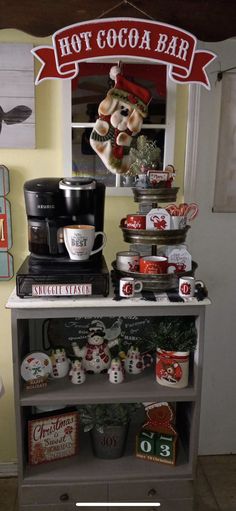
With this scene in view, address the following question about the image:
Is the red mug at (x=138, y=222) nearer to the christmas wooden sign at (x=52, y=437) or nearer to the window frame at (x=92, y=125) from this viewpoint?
the window frame at (x=92, y=125)

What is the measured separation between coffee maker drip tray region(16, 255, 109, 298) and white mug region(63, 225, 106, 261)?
→ 0.10ft

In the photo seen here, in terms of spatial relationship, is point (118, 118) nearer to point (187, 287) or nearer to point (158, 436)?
point (187, 287)

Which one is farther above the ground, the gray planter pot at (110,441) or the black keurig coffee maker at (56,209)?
the black keurig coffee maker at (56,209)

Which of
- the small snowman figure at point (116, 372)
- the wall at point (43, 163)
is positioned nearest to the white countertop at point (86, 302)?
the small snowman figure at point (116, 372)

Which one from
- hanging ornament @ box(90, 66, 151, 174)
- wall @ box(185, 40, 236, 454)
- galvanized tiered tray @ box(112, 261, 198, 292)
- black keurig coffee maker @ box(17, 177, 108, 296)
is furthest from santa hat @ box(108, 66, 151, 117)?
galvanized tiered tray @ box(112, 261, 198, 292)

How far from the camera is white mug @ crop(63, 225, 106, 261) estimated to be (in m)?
1.61

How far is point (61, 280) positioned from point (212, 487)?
1302mm

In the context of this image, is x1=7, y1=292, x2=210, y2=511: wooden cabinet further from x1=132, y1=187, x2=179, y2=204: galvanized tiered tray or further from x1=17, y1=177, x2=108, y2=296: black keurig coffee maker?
x1=132, y1=187, x2=179, y2=204: galvanized tiered tray

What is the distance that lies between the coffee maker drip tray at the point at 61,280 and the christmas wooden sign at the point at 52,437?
1.92 ft

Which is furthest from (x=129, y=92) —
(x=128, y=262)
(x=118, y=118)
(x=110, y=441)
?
(x=110, y=441)

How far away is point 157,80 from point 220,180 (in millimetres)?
517

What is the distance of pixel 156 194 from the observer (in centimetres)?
172

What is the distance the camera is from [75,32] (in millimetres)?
1534

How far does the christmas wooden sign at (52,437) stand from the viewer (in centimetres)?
184
